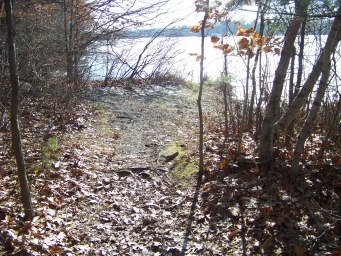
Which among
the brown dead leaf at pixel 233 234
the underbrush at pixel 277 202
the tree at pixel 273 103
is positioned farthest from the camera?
the tree at pixel 273 103

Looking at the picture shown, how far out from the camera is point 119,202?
4.50 m

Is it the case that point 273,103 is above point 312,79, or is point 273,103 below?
below

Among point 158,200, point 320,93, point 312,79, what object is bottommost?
point 158,200

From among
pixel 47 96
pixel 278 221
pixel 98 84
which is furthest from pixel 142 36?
pixel 278 221

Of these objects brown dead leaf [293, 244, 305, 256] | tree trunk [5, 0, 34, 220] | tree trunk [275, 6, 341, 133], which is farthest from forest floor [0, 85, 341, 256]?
tree trunk [275, 6, 341, 133]

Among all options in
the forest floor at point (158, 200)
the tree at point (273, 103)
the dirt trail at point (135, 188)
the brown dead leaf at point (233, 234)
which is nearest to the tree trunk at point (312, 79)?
the tree at point (273, 103)

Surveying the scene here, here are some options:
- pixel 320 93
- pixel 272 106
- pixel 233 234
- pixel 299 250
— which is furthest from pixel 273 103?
pixel 299 250

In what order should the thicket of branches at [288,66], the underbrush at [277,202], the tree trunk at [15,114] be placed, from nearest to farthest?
1. the tree trunk at [15,114]
2. the underbrush at [277,202]
3. the thicket of branches at [288,66]

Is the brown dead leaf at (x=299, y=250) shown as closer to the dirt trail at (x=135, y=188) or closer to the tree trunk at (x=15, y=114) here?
the dirt trail at (x=135, y=188)

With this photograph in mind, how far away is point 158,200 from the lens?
461 centimetres

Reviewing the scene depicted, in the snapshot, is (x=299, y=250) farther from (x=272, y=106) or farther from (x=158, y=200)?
(x=272, y=106)

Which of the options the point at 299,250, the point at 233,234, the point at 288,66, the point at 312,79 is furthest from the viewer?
the point at 288,66

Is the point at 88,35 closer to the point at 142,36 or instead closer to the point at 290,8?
the point at 142,36

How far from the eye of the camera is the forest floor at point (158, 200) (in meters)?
3.45
